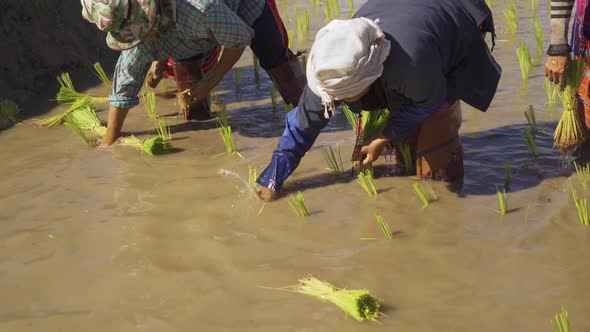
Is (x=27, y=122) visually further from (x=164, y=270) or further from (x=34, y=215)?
(x=164, y=270)

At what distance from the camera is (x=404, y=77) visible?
279 centimetres

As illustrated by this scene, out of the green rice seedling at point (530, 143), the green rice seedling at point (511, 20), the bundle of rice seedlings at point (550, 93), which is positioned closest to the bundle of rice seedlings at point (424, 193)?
the green rice seedling at point (530, 143)

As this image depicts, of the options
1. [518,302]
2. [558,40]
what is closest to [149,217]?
[518,302]

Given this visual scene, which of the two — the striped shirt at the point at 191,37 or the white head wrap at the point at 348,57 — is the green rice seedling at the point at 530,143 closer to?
the white head wrap at the point at 348,57

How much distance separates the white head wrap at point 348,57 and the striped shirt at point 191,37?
101 centimetres

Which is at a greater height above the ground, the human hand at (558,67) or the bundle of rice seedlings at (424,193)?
the human hand at (558,67)

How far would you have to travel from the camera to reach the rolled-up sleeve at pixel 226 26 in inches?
141

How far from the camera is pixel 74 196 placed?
338 centimetres

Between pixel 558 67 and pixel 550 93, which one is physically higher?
pixel 558 67

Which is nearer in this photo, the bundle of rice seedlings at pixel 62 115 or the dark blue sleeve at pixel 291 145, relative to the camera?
the dark blue sleeve at pixel 291 145

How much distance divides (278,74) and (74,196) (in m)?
1.36

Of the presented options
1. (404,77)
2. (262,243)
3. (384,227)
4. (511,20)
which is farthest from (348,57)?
(511,20)

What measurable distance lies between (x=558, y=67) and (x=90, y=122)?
99.7 inches

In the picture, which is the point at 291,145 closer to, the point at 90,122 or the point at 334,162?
the point at 334,162
